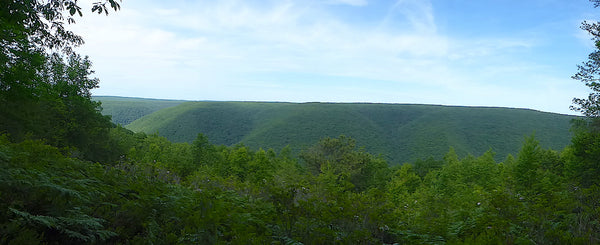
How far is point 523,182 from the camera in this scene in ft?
87.9

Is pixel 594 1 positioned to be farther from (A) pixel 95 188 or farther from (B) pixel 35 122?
(B) pixel 35 122

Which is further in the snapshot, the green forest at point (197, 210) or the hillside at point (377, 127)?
the hillside at point (377, 127)

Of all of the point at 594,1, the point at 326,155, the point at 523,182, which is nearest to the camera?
the point at 594,1

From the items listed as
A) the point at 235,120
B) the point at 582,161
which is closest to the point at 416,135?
the point at 235,120

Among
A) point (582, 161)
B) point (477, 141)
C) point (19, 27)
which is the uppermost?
point (19, 27)

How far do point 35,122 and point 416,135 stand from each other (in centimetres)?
12879

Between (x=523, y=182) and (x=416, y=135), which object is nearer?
(x=523, y=182)

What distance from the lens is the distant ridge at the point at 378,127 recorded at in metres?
115

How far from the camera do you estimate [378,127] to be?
5719 inches

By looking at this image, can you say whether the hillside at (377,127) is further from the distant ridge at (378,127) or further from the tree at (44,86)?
the tree at (44,86)

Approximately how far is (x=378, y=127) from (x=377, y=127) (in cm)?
76

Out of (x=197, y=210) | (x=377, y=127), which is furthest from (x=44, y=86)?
(x=377, y=127)

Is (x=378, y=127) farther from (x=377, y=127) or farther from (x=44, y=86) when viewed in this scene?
(x=44, y=86)

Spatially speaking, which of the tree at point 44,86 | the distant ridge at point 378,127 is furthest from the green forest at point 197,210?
the distant ridge at point 378,127
